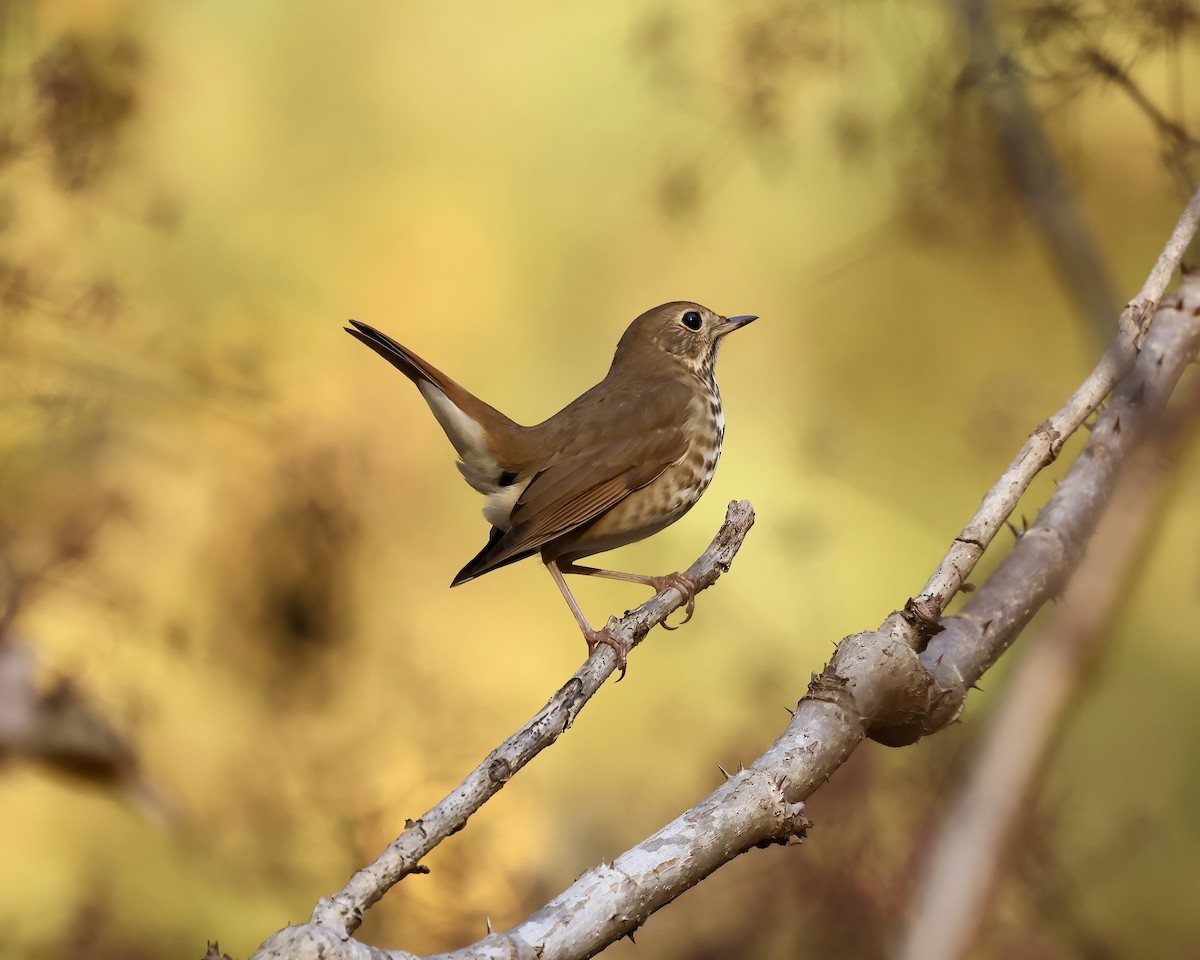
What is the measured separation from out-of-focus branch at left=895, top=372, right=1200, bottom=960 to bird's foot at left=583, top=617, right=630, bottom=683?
1.19 metres

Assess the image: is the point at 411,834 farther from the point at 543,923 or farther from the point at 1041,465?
the point at 1041,465

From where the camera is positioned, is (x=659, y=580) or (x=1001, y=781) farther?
(x=659, y=580)

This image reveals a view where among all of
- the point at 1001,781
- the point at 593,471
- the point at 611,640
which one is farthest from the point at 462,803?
the point at 593,471

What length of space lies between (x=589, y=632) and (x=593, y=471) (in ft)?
1.17

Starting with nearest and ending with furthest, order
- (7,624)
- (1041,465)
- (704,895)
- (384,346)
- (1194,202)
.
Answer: (1194,202)
(1041,465)
(384,346)
(704,895)
(7,624)

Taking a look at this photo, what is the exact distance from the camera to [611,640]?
2.11 metres

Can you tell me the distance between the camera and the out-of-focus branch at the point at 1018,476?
6.07 ft

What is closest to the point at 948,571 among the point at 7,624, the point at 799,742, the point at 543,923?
the point at 799,742

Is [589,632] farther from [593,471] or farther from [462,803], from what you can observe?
[462,803]

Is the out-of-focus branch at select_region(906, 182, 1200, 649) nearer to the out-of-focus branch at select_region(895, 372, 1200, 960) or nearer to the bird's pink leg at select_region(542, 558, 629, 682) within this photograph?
the bird's pink leg at select_region(542, 558, 629, 682)

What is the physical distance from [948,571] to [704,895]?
1171 mm

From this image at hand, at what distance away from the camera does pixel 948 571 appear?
6.26 ft

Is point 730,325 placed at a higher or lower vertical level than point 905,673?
higher

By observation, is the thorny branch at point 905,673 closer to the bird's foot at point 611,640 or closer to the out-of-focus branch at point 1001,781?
the bird's foot at point 611,640
